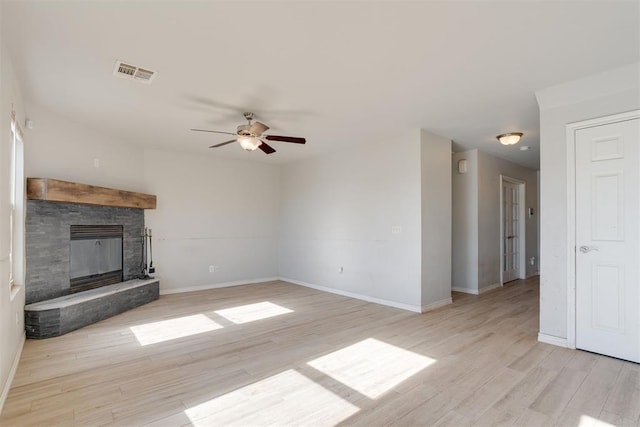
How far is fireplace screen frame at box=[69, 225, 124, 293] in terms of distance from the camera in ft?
13.8

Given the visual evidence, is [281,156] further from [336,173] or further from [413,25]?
[413,25]

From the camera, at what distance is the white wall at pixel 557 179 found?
3.06 meters

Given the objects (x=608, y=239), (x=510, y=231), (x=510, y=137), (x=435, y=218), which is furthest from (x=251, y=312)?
(x=510, y=231)

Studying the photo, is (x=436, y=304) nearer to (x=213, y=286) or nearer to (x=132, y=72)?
(x=213, y=286)

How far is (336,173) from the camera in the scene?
19.3 feet

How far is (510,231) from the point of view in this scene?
6.75 meters

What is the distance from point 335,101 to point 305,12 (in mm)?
1508

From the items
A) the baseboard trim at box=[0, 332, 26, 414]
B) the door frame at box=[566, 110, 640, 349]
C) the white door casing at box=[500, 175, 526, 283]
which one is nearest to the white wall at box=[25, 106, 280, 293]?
the baseboard trim at box=[0, 332, 26, 414]

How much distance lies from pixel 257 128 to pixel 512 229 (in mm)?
6007

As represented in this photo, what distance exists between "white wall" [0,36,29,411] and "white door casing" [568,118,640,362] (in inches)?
192

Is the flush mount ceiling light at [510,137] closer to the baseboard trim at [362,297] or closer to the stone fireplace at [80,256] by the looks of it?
the baseboard trim at [362,297]

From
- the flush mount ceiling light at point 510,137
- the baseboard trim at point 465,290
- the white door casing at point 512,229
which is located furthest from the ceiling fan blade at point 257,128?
the white door casing at point 512,229

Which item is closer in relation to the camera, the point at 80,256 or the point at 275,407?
the point at 275,407

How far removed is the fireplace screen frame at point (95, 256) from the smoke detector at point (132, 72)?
7.98 feet
